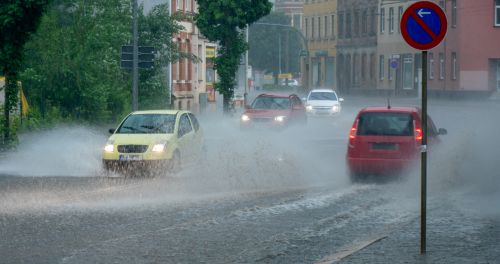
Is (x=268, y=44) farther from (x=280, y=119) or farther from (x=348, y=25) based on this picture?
(x=280, y=119)

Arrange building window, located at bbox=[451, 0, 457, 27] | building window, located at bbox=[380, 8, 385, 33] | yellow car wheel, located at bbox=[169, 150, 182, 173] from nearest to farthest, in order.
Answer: yellow car wheel, located at bbox=[169, 150, 182, 173] → building window, located at bbox=[451, 0, 457, 27] → building window, located at bbox=[380, 8, 385, 33]

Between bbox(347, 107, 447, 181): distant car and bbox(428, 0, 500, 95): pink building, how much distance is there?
6486 centimetres

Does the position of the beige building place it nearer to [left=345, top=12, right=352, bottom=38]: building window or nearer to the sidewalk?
[left=345, top=12, right=352, bottom=38]: building window

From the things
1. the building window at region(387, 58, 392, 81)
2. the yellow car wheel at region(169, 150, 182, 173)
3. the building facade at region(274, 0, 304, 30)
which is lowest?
the yellow car wheel at region(169, 150, 182, 173)

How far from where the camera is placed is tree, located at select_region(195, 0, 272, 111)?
172ft

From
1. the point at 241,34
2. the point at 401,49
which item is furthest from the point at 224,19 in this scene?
the point at 401,49

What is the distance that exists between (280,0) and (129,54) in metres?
162

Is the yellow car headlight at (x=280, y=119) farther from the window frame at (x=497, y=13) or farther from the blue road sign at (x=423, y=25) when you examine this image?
the window frame at (x=497, y=13)

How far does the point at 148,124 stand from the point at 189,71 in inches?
1673

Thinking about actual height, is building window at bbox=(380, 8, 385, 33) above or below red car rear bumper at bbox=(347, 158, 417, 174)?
above

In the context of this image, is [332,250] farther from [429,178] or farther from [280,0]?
[280,0]

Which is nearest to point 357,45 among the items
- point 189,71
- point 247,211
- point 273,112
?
point 189,71

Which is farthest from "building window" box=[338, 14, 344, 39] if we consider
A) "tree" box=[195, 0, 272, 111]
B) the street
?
the street

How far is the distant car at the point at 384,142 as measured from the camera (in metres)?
21.5
